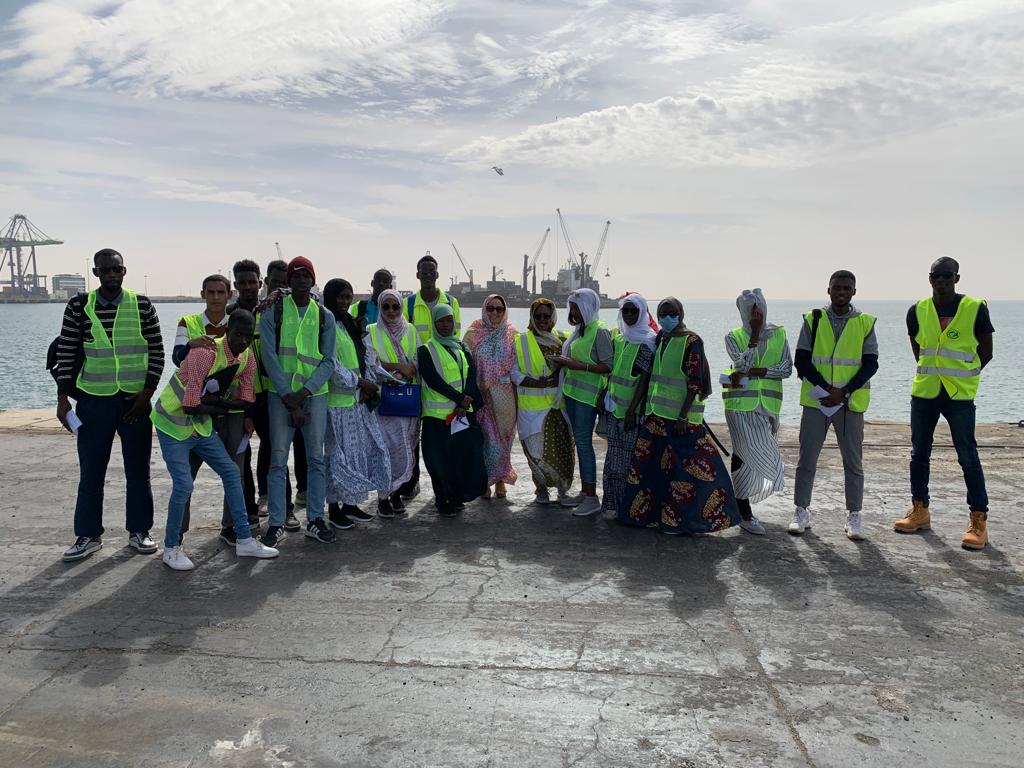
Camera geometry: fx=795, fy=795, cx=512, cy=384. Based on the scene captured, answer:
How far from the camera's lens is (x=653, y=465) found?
5.50 m

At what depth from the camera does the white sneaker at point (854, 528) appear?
209 inches

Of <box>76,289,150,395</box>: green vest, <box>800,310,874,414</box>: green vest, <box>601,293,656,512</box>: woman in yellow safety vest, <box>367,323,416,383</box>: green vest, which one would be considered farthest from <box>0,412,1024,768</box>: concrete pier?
<box>367,323,416,383</box>: green vest

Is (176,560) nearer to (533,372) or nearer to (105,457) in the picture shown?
(105,457)

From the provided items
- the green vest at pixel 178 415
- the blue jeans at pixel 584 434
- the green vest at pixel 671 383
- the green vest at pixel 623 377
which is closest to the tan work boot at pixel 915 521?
the green vest at pixel 671 383

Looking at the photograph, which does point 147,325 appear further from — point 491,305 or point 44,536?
point 491,305

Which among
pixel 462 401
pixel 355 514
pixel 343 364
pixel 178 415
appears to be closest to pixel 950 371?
pixel 462 401

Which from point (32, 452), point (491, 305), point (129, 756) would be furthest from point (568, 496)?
point (32, 452)

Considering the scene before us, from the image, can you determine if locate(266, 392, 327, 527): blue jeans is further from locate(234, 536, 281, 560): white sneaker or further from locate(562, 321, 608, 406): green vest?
locate(562, 321, 608, 406): green vest

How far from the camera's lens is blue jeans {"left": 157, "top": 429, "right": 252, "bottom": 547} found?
183 inches

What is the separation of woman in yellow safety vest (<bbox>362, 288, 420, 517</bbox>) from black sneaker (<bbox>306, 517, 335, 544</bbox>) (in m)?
0.62

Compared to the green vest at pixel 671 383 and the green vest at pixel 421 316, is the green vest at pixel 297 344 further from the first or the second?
the green vest at pixel 671 383

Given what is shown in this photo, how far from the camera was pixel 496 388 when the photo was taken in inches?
244

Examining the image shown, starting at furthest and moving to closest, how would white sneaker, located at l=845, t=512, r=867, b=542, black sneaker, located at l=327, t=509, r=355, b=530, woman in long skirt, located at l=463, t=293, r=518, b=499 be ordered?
woman in long skirt, located at l=463, t=293, r=518, b=499 → black sneaker, located at l=327, t=509, r=355, b=530 → white sneaker, located at l=845, t=512, r=867, b=542

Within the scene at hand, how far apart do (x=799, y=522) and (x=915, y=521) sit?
0.80 metres
